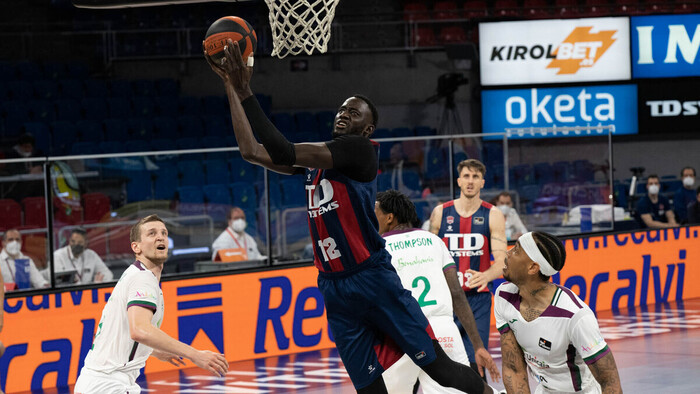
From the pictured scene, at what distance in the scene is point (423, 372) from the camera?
673 centimetres

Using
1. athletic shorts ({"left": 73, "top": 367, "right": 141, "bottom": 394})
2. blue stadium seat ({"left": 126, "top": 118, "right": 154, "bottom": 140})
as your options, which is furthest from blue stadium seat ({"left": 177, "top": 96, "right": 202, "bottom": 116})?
athletic shorts ({"left": 73, "top": 367, "right": 141, "bottom": 394})

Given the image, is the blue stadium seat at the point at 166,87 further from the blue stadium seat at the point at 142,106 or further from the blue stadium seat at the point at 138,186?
the blue stadium seat at the point at 138,186

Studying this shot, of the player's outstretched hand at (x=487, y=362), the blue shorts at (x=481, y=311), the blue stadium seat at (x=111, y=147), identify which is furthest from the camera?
the blue stadium seat at (x=111, y=147)

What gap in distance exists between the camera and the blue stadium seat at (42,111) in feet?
56.9

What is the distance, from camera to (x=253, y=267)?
465 inches

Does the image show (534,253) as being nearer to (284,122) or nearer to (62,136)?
(62,136)

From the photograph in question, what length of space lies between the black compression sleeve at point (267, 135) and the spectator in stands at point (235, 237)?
6.96m

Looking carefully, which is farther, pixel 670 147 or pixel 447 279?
pixel 670 147

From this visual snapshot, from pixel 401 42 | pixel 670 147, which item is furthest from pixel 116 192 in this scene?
pixel 670 147

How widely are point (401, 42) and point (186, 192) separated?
9603mm

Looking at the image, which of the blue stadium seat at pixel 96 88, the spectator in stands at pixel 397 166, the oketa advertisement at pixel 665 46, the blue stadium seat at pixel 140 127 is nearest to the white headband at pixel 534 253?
the spectator in stands at pixel 397 166

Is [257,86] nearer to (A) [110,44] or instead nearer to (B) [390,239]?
(A) [110,44]

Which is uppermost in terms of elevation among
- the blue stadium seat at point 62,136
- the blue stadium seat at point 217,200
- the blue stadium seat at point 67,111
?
the blue stadium seat at point 67,111

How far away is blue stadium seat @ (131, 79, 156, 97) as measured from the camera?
18500 millimetres
